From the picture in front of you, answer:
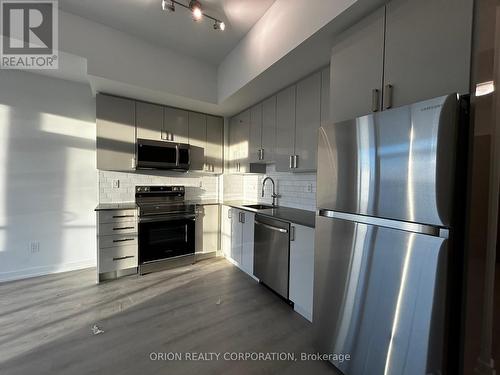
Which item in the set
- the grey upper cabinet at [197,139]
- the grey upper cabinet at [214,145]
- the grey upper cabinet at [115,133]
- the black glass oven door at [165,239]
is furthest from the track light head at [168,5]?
the black glass oven door at [165,239]

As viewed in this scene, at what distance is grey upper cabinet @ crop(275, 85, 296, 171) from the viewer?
97.8 inches

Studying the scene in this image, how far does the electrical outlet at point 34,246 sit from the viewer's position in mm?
2834

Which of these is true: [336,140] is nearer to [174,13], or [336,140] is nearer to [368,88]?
[368,88]

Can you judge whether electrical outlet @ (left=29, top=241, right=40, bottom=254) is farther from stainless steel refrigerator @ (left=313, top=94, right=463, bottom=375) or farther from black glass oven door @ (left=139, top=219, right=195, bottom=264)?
stainless steel refrigerator @ (left=313, top=94, right=463, bottom=375)

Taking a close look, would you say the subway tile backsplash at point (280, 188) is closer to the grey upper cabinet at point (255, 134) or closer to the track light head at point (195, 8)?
the grey upper cabinet at point (255, 134)

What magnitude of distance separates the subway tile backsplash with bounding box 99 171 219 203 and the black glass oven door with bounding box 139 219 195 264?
26.5 inches

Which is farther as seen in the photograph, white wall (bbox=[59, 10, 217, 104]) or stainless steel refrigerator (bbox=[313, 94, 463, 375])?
white wall (bbox=[59, 10, 217, 104])

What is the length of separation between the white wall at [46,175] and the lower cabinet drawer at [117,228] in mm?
650

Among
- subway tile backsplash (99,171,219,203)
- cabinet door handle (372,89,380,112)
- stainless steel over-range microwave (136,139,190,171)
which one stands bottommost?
subway tile backsplash (99,171,219,203)

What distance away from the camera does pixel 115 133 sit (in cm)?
295

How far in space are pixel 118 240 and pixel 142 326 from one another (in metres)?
1.26

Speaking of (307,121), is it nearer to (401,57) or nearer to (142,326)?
(401,57)

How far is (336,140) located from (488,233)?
88 cm

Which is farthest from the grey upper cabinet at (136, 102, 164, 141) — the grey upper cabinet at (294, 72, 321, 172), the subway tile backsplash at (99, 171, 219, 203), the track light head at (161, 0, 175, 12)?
the grey upper cabinet at (294, 72, 321, 172)
